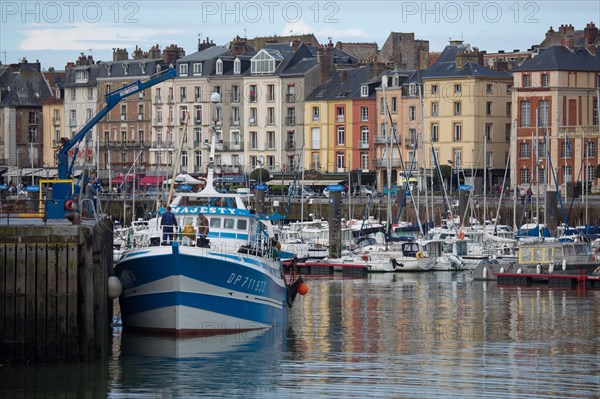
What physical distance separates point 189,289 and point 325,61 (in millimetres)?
81461

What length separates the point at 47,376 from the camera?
29.8m

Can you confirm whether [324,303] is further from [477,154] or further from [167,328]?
[477,154]

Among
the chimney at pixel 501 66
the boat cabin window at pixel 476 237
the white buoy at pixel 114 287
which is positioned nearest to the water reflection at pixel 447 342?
the white buoy at pixel 114 287

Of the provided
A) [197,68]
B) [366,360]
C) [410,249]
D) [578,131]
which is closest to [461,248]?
[410,249]

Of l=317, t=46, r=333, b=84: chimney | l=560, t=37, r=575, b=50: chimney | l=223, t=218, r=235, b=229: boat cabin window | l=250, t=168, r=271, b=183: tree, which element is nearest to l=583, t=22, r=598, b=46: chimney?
l=560, t=37, r=575, b=50: chimney

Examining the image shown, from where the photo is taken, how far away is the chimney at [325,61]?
116 metres

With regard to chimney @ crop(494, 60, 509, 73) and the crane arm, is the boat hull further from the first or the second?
chimney @ crop(494, 60, 509, 73)

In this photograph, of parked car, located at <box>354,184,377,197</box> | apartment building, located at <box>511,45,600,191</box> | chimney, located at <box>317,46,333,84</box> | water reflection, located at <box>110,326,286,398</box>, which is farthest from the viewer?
chimney, located at <box>317,46,333,84</box>

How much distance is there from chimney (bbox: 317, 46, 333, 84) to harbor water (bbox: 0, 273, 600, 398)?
67778 millimetres

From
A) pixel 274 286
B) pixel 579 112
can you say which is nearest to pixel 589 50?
pixel 579 112

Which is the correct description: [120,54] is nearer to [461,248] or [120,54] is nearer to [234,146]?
[234,146]

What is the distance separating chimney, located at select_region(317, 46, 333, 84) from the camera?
379 ft

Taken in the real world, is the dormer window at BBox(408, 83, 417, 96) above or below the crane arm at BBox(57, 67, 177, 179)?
above

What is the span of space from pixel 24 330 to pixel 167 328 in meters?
6.47
